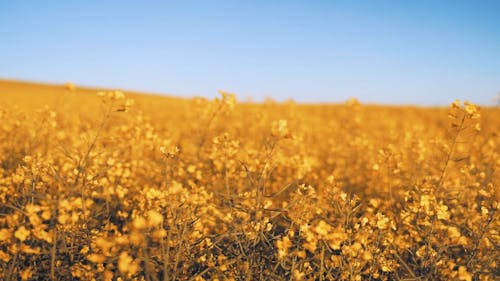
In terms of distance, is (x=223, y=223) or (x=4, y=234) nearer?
(x=4, y=234)

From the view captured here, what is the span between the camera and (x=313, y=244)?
2.05 metres

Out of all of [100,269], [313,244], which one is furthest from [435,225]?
[100,269]

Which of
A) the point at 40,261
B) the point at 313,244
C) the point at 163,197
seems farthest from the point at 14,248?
the point at 313,244

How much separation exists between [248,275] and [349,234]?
0.74 m

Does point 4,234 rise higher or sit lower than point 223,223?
higher

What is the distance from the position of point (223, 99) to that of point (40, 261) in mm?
2509

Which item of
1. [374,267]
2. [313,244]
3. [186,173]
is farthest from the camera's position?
[186,173]

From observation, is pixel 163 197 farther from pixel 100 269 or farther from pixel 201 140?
pixel 201 140

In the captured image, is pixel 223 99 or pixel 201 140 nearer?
pixel 223 99

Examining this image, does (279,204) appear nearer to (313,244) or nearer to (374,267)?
(374,267)

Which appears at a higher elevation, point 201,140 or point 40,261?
point 201,140

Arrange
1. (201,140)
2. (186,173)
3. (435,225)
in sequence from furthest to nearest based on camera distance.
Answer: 1. (201,140)
2. (186,173)
3. (435,225)

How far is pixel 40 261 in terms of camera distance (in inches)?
100

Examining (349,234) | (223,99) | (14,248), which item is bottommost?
(14,248)
